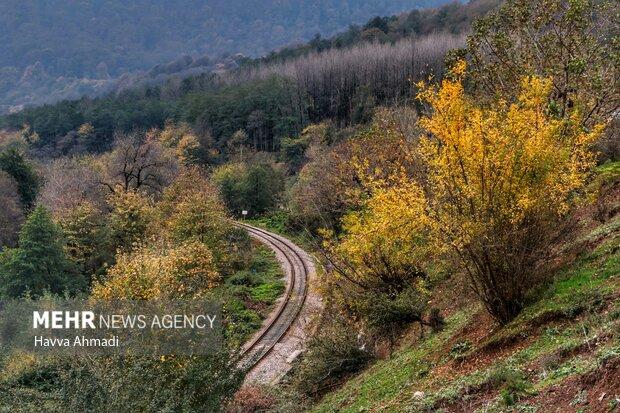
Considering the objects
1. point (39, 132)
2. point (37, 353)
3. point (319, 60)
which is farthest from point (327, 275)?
point (39, 132)

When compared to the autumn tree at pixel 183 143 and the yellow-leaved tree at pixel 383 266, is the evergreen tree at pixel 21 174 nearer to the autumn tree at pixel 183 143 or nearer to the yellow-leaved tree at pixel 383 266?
the autumn tree at pixel 183 143

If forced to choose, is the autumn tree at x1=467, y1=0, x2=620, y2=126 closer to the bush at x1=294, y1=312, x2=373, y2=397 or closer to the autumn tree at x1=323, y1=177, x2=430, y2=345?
the autumn tree at x1=323, y1=177, x2=430, y2=345

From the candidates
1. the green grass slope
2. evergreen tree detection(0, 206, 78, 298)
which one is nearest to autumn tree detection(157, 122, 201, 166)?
evergreen tree detection(0, 206, 78, 298)

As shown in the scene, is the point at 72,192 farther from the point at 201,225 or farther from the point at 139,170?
the point at 201,225

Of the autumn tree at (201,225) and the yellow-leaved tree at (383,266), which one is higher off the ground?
the yellow-leaved tree at (383,266)

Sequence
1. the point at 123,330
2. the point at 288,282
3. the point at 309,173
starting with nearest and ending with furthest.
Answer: the point at 123,330 < the point at 288,282 < the point at 309,173

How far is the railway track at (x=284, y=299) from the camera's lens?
77.5 feet

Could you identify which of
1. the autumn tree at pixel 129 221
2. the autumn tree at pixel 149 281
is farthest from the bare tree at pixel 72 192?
the autumn tree at pixel 149 281

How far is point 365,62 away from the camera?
288ft

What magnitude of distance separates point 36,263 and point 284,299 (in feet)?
43.2

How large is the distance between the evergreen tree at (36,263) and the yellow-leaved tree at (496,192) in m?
23.6

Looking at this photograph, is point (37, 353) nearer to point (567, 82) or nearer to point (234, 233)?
point (567, 82)

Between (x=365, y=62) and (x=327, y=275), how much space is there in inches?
2910

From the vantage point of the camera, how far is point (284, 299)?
29.5 metres
